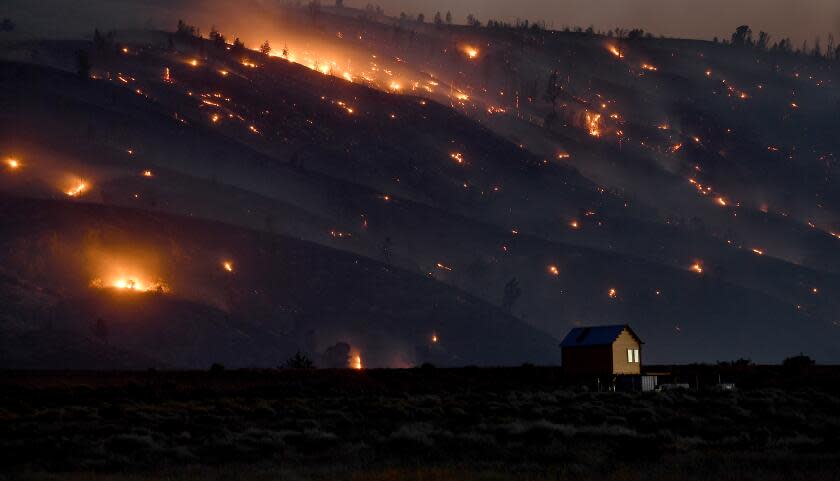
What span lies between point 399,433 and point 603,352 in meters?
45.0

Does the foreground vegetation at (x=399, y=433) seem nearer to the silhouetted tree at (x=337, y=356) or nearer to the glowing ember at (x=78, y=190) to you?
the silhouetted tree at (x=337, y=356)

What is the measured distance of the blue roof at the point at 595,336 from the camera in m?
72.1

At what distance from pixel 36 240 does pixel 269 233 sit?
5045cm

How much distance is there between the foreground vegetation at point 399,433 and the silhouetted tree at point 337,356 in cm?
9025

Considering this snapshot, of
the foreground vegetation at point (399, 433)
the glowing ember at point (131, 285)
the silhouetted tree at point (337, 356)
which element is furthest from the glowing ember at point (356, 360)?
the foreground vegetation at point (399, 433)

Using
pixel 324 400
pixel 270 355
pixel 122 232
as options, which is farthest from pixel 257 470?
pixel 122 232

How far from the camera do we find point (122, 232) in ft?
562

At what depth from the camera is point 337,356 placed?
5910 inches

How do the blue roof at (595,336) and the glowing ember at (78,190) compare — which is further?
the glowing ember at (78,190)

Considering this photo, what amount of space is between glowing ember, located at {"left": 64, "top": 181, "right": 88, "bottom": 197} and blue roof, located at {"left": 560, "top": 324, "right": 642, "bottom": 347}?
470 ft

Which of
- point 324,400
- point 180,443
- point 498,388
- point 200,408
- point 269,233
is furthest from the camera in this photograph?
point 269,233

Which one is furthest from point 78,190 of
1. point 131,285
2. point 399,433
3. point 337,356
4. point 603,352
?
point 399,433

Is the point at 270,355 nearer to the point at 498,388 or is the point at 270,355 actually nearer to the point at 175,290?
the point at 175,290

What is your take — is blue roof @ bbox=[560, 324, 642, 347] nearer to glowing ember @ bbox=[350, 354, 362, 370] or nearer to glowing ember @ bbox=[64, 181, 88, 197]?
glowing ember @ bbox=[350, 354, 362, 370]
